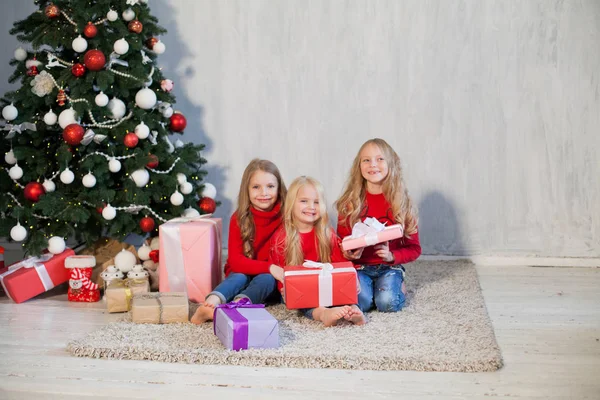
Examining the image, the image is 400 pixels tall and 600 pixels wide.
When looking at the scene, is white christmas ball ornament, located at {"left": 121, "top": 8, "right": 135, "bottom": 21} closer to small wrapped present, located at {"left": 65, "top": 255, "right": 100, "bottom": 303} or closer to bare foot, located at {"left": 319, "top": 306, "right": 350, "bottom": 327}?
small wrapped present, located at {"left": 65, "top": 255, "right": 100, "bottom": 303}

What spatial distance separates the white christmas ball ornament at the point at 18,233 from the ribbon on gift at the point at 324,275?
134 cm

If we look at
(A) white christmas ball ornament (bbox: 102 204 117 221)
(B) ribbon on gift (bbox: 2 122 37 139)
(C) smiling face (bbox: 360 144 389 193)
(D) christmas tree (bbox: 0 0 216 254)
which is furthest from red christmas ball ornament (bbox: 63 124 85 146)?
(C) smiling face (bbox: 360 144 389 193)

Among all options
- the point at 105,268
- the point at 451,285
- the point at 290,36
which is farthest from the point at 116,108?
the point at 451,285

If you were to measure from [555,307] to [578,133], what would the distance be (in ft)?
4.19

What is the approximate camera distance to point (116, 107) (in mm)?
3639

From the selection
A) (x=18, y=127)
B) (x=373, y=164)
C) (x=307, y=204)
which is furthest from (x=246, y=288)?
(x=18, y=127)

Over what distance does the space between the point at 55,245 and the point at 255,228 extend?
0.96m

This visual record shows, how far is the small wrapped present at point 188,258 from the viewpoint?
345cm

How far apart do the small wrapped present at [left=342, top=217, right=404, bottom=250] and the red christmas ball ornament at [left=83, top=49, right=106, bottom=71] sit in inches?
56.6

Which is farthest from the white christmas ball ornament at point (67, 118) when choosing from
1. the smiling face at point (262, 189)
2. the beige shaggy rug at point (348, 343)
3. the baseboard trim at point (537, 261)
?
the baseboard trim at point (537, 261)

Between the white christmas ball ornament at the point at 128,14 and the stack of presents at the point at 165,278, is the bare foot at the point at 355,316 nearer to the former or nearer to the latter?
the stack of presents at the point at 165,278

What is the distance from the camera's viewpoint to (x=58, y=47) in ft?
12.4

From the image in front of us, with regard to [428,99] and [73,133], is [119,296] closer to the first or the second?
[73,133]

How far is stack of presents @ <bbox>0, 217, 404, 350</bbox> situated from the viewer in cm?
310
